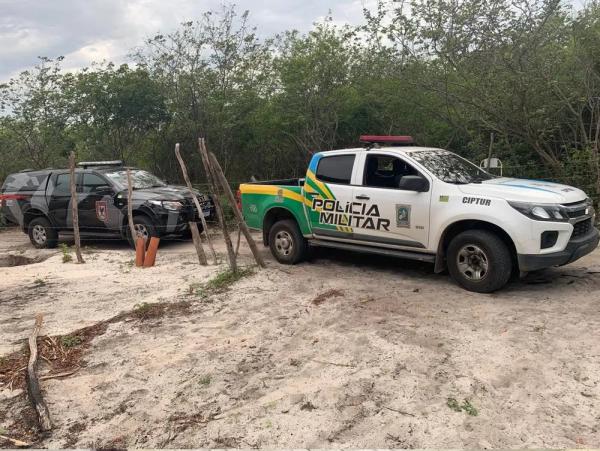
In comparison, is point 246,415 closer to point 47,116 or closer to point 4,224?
point 4,224

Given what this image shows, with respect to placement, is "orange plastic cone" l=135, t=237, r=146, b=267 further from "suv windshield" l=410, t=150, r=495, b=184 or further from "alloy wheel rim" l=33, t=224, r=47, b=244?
"suv windshield" l=410, t=150, r=495, b=184

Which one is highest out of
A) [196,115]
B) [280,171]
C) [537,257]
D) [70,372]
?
[196,115]

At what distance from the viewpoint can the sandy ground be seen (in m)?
3.21

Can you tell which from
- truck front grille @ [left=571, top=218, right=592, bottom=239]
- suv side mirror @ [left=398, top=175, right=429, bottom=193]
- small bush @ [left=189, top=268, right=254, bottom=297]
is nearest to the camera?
truck front grille @ [left=571, top=218, right=592, bottom=239]

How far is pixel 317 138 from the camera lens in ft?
44.6

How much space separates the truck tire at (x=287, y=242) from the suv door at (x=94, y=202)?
162 inches

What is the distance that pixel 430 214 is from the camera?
6152 millimetres

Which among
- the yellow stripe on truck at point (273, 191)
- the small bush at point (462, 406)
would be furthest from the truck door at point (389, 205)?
the small bush at point (462, 406)

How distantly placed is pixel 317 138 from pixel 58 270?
7.45 meters

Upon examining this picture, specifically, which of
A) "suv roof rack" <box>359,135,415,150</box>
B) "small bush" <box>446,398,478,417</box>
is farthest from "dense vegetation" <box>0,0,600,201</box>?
"small bush" <box>446,398,478,417</box>

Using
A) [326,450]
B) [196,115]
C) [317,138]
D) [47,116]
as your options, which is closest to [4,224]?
[47,116]

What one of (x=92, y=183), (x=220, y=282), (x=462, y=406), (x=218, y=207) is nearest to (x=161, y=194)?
(x=92, y=183)

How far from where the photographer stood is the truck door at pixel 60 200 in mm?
10836

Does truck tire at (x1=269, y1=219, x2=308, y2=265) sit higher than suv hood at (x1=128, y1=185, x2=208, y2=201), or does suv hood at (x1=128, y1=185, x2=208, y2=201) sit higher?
suv hood at (x1=128, y1=185, x2=208, y2=201)
